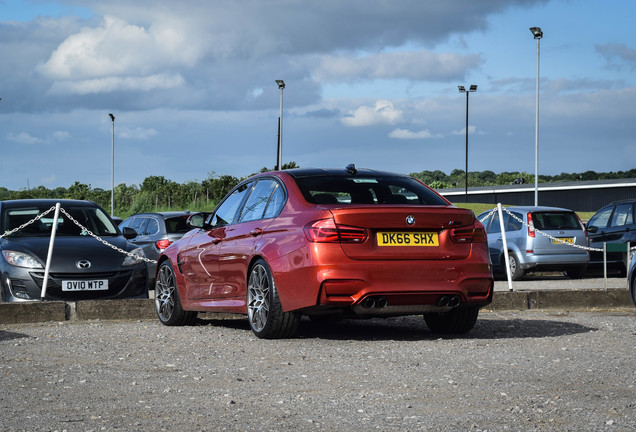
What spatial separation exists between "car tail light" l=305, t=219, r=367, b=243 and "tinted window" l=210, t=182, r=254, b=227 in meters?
1.99

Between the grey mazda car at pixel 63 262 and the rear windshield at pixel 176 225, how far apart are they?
15.1ft

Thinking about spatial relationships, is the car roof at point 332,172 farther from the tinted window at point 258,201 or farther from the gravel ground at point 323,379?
the gravel ground at point 323,379

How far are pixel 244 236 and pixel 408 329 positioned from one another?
205 cm

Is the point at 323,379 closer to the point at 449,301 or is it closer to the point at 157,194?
the point at 449,301

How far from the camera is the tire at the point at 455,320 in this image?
9.34 meters

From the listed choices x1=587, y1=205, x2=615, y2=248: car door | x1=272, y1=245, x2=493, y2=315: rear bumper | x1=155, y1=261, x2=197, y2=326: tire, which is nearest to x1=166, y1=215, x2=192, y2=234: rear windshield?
x1=155, y1=261, x2=197, y2=326: tire

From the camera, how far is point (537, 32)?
4231 centimetres

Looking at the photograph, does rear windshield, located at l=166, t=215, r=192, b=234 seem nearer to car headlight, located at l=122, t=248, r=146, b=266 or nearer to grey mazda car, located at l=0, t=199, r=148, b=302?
grey mazda car, located at l=0, t=199, r=148, b=302

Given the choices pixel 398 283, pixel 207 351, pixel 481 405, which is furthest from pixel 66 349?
pixel 481 405

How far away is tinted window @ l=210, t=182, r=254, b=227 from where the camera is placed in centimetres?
1020

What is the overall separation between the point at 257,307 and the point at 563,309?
513cm

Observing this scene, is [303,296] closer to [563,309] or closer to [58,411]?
[58,411]

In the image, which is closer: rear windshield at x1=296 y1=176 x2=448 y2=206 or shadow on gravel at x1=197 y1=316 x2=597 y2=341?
rear windshield at x1=296 y1=176 x2=448 y2=206

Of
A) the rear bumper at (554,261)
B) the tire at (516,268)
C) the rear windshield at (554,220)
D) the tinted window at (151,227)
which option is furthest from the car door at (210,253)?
the rear windshield at (554,220)
